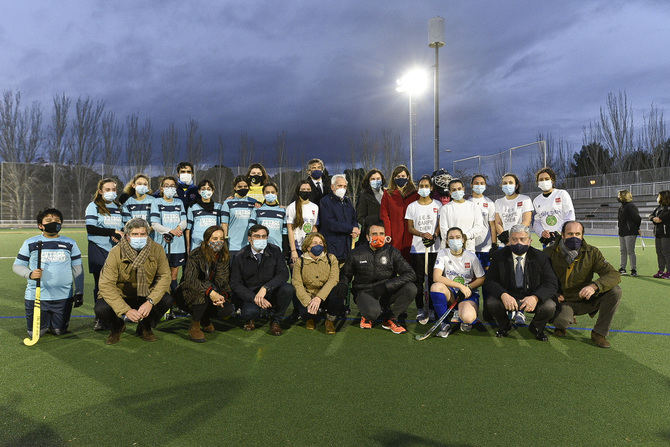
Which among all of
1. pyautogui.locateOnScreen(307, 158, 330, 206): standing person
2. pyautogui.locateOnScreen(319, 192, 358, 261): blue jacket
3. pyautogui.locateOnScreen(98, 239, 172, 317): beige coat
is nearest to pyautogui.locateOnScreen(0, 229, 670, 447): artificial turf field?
pyautogui.locateOnScreen(98, 239, 172, 317): beige coat

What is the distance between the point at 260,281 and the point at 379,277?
4.90ft

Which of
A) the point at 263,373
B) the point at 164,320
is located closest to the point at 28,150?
the point at 164,320

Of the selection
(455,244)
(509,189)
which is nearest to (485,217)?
(509,189)

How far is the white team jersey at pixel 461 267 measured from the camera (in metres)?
5.10

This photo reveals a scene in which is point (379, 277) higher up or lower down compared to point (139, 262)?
lower down

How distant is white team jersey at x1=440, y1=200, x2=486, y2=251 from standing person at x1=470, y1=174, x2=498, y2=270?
0.20 m

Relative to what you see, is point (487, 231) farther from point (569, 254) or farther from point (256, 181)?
point (256, 181)

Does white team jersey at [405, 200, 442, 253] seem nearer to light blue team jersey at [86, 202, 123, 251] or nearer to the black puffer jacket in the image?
the black puffer jacket

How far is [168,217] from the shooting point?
559cm

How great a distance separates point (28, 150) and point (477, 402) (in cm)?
4656

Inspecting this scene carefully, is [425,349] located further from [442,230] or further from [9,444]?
[9,444]

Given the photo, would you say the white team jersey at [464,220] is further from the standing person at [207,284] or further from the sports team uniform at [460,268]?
the standing person at [207,284]

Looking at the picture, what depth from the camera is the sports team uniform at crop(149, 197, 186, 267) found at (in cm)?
555

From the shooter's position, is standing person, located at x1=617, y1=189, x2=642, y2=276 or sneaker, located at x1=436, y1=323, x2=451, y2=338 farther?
standing person, located at x1=617, y1=189, x2=642, y2=276
